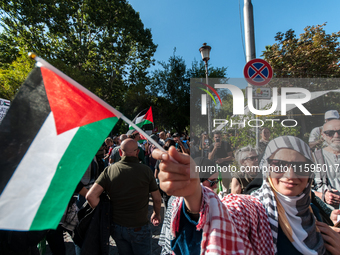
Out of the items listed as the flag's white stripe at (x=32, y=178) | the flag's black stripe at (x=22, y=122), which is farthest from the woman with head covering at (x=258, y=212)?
the flag's black stripe at (x=22, y=122)

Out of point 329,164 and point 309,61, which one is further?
point 309,61

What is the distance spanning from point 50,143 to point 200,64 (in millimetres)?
27473

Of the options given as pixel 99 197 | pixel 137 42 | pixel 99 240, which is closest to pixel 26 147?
pixel 99 197

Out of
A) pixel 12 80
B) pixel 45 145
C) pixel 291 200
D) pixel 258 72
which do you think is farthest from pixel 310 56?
pixel 12 80

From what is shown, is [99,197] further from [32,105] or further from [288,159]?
[288,159]

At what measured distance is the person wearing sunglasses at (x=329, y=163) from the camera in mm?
2509

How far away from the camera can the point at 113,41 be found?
1931cm

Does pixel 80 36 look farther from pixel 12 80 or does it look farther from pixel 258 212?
pixel 258 212


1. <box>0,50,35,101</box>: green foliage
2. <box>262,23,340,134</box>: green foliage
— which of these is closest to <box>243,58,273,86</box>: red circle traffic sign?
<box>262,23,340,134</box>: green foliage

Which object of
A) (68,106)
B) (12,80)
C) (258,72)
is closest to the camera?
(68,106)

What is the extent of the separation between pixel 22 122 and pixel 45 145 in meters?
0.17

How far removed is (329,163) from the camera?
8.71 feet

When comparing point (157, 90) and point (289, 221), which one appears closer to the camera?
point (289, 221)

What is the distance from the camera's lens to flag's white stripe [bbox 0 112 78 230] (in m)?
0.94
